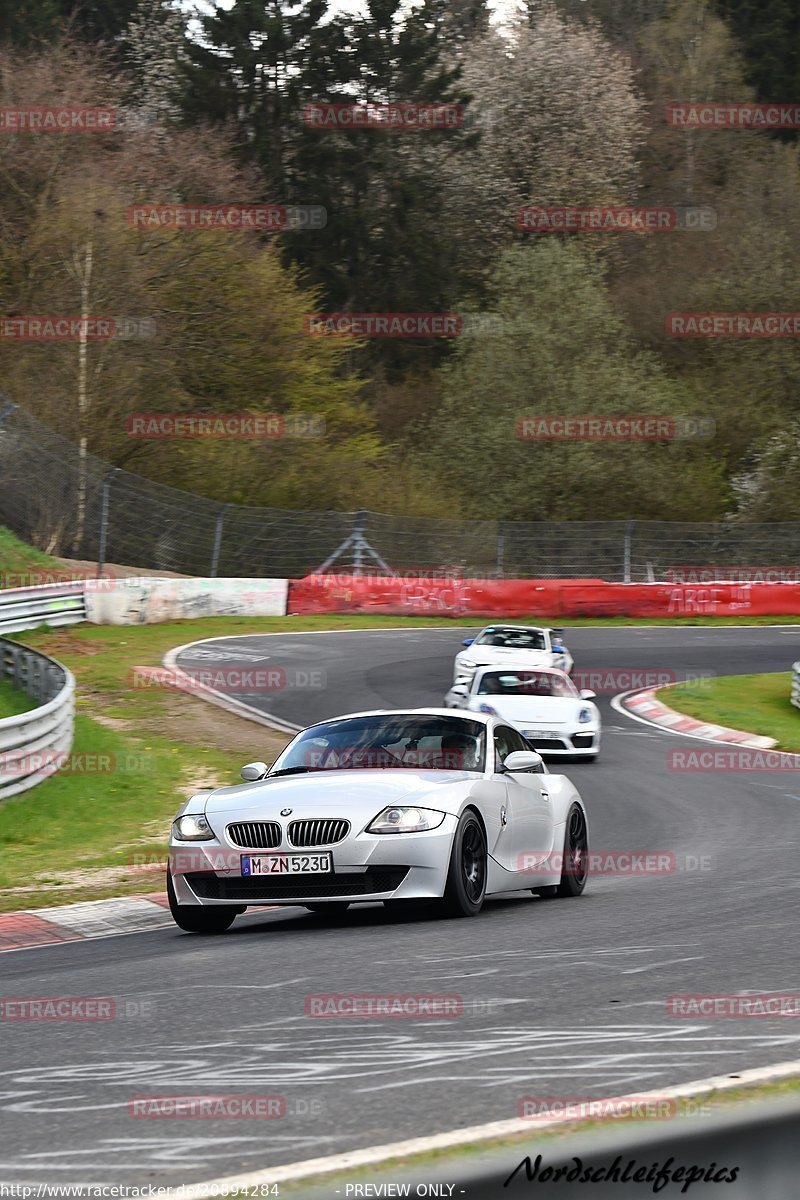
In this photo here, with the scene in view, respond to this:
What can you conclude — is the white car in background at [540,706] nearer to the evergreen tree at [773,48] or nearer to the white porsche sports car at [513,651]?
the white porsche sports car at [513,651]

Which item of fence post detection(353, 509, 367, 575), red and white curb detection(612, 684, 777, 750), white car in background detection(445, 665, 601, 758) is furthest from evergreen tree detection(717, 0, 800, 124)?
white car in background detection(445, 665, 601, 758)

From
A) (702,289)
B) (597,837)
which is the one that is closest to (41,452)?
(597,837)

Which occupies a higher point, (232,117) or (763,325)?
(232,117)

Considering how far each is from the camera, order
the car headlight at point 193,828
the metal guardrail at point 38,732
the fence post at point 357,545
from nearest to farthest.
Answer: the car headlight at point 193,828 → the metal guardrail at point 38,732 → the fence post at point 357,545

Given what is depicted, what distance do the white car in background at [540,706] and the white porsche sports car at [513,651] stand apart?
2.42 meters

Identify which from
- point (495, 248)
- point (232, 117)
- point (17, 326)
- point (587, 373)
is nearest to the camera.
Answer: point (17, 326)

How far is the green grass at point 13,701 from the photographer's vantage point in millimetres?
18594

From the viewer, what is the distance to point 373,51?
61938 mm

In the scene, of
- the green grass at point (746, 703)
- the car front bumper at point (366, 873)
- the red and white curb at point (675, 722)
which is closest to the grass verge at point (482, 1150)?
the car front bumper at point (366, 873)

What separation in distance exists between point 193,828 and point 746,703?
19.0m

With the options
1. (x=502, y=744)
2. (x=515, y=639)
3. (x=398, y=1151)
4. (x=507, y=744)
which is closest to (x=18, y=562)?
(x=515, y=639)

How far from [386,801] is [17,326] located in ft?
117

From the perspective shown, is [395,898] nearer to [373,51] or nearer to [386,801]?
[386,801]

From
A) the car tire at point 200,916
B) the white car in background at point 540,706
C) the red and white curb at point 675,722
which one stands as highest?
the car tire at point 200,916
